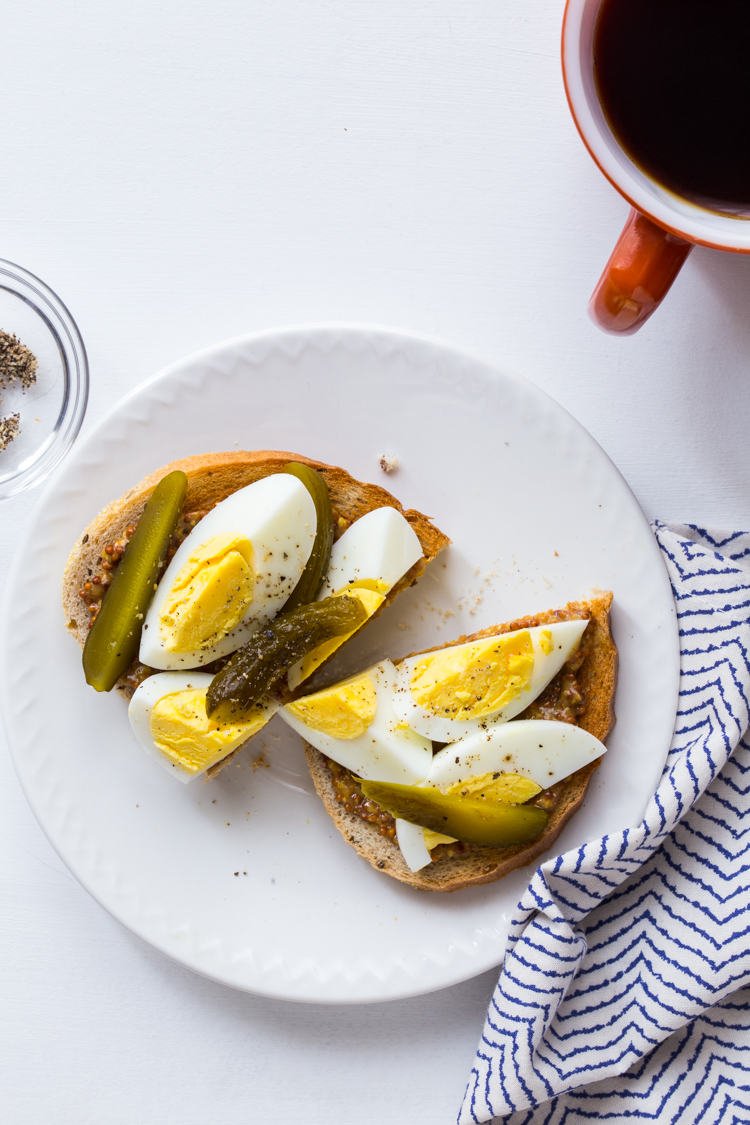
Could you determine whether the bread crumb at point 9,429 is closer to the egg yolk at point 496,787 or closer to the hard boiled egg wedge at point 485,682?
the hard boiled egg wedge at point 485,682

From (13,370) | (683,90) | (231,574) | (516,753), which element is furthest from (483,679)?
(13,370)

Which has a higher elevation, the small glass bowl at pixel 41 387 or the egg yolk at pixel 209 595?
the small glass bowl at pixel 41 387

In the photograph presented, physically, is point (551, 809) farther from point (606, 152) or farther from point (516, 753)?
point (606, 152)

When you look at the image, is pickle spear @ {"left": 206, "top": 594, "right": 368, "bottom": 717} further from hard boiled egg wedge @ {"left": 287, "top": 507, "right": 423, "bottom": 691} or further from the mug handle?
the mug handle

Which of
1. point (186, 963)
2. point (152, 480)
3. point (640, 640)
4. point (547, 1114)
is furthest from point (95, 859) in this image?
point (640, 640)

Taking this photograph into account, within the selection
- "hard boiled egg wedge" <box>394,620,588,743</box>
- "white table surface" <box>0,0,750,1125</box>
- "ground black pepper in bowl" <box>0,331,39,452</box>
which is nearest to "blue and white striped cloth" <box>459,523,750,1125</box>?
"white table surface" <box>0,0,750,1125</box>

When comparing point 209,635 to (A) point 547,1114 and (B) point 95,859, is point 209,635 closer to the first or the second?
(B) point 95,859

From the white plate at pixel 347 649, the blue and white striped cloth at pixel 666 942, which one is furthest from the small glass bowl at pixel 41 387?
the blue and white striped cloth at pixel 666 942
